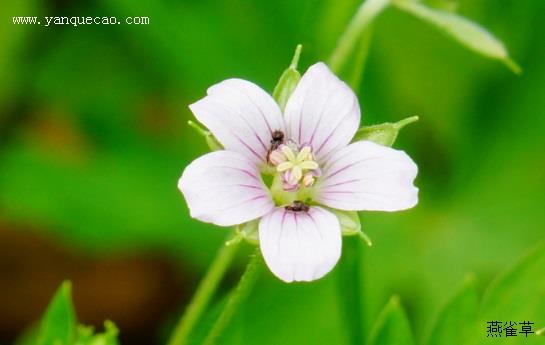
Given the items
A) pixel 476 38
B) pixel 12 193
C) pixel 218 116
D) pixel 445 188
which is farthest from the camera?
pixel 445 188

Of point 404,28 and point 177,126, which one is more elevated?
point 404,28

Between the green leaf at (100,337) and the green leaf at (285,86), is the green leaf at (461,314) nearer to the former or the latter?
the green leaf at (285,86)

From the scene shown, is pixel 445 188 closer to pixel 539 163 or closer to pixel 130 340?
pixel 539 163

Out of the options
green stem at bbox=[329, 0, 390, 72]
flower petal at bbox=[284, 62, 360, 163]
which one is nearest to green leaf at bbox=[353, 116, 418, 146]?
flower petal at bbox=[284, 62, 360, 163]

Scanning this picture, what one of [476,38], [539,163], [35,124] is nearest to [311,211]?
[476,38]

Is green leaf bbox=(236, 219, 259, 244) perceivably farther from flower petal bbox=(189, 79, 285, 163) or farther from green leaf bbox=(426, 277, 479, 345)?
green leaf bbox=(426, 277, 479, 345)

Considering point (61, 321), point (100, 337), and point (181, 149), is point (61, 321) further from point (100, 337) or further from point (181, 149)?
point (181, 149)

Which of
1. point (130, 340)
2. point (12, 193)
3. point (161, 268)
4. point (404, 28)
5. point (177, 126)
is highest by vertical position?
point (404, 28)

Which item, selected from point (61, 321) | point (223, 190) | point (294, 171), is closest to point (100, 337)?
point (61, 321)
